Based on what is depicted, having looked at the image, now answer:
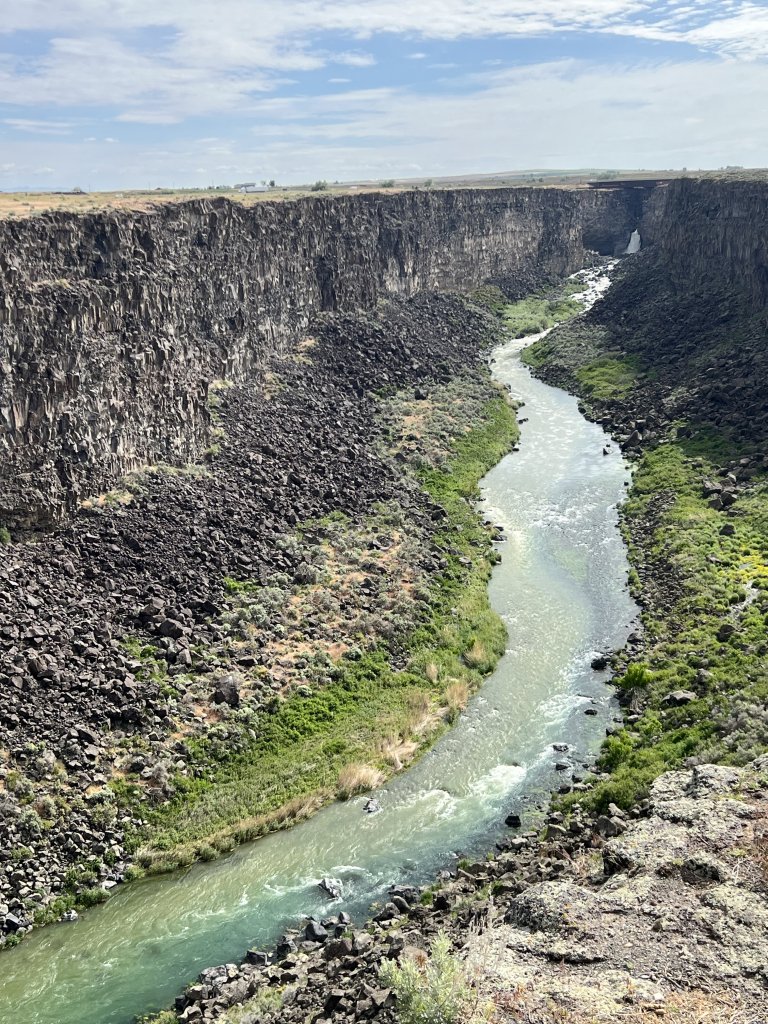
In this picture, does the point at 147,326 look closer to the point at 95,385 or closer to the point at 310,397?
the point at 95,385

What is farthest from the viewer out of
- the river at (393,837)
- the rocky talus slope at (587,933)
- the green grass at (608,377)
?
the green grass at (608,377)

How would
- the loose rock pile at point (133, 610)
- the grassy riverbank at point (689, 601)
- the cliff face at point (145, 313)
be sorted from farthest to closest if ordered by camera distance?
the cliff face at point (145, 313), the grassy riverbank at point (689, 601), the loose rock pile at point (133, 610)

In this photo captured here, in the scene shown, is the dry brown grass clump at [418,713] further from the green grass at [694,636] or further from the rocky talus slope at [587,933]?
the rocky talus slope at [587,933]

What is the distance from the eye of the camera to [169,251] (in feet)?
194

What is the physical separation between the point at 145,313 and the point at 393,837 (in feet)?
108

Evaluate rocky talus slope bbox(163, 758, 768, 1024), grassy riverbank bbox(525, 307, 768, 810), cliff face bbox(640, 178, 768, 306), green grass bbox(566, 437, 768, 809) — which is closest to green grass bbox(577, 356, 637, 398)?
grassy riverbank bbox(525, 307, 768, 810)

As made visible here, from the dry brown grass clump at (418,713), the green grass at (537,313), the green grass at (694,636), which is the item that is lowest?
the dry brown grass clump at (418,713)

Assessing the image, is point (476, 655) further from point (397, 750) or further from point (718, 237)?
point (718, 237)

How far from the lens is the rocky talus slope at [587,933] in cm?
2148

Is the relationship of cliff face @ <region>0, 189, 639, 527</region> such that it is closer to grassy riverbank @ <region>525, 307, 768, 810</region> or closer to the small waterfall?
grassy riverbank @ <region>525, 307, 768, 810</region>

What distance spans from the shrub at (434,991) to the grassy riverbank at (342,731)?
1219 cm

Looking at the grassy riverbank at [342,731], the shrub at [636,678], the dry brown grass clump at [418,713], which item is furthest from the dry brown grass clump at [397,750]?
the shrub at [636,678]

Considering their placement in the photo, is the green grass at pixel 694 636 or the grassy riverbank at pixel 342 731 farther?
the green grass at pixel 694 636

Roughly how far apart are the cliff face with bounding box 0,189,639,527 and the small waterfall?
2407 inches
